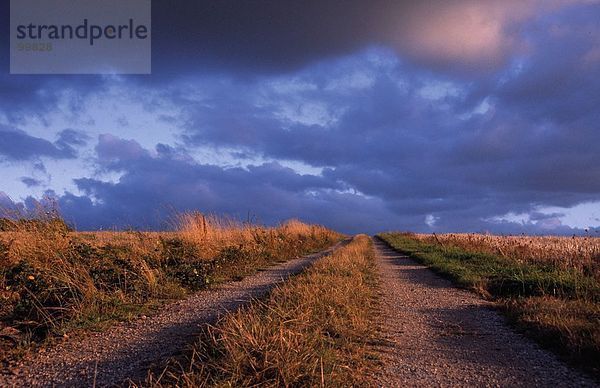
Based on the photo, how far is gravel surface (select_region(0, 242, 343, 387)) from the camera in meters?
4.99

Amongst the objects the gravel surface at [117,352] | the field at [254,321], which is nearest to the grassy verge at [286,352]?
the field at [254,321]

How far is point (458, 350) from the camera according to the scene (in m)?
5.98

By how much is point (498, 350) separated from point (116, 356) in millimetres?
4920

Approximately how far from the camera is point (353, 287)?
9344 millimetres

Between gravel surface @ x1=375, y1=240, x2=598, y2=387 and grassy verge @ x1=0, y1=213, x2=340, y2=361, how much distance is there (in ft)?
15.1

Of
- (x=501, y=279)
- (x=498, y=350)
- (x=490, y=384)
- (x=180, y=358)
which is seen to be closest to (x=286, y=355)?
(x=180, y=358)

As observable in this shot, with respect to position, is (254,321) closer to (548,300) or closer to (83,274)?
(83,274)

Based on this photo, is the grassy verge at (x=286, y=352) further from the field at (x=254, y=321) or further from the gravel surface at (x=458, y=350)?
the gravel surface at (x=458, y=350)

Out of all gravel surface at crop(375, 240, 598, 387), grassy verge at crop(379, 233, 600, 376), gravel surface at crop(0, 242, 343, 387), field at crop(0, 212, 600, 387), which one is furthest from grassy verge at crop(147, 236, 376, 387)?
grassy verge at crop(379, 233, 600, 376)

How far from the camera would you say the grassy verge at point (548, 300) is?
5.79m

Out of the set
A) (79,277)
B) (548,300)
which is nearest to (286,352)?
(79,277)

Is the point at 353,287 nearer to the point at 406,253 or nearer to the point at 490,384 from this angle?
the point at 490,384

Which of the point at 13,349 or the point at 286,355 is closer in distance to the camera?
the point at 286,355

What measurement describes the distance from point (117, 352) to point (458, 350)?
443cm
